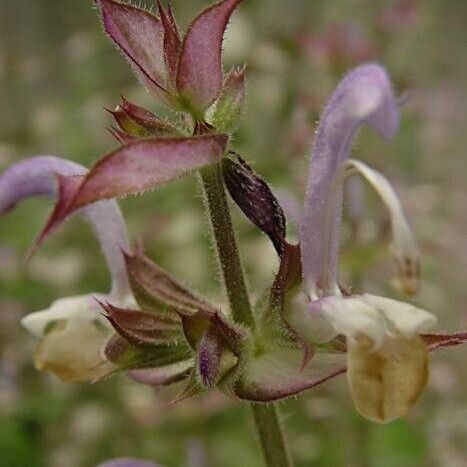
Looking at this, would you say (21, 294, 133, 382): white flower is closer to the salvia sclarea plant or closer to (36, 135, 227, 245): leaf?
the salvia sclarea plant

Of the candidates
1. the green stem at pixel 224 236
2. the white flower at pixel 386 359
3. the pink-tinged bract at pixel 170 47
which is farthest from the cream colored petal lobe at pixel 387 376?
the pink-tinged bract at pixel 170 47

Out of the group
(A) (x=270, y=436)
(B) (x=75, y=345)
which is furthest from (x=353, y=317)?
(B) (x=75, y=345)

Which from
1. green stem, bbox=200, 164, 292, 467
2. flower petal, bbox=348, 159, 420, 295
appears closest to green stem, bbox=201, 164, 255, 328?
green stem, bbox=200, 164, 292, 467

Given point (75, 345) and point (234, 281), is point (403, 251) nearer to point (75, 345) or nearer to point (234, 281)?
point (234, 281)

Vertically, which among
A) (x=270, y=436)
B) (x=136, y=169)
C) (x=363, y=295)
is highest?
(x=136, y=169)

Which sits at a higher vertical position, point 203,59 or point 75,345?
point 203,59

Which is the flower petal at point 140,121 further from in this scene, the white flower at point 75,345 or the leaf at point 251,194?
the white flower at point 75,345

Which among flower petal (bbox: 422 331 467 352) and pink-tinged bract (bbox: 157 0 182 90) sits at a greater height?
pink-tinged bract (bbox: 157 0 182 90)

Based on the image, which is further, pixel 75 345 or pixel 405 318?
pixel 75 345
